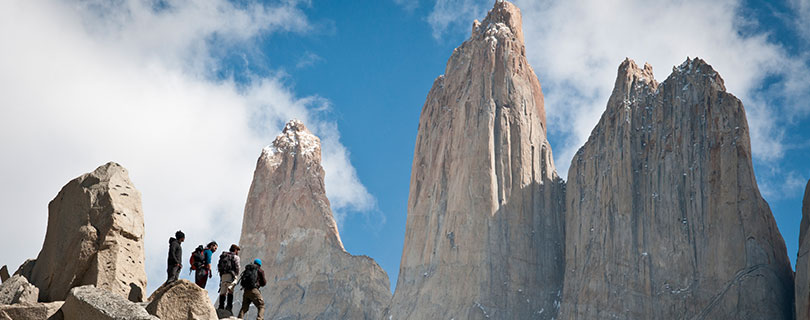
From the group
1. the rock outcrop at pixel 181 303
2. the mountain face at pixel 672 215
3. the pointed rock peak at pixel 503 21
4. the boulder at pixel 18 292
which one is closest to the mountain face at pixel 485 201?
the pointed rock peak at pixel 503 21

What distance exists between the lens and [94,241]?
20.5m

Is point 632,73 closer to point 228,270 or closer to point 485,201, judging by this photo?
point 485,201

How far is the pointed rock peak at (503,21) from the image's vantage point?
266 ft

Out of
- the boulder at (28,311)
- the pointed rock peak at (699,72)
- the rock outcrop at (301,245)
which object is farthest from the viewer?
the rock outcrop at (301,245)

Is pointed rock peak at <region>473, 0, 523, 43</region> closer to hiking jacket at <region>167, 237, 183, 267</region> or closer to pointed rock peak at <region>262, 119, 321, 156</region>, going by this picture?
pointed rock peak at <region>262, 119, 321, 156</region>

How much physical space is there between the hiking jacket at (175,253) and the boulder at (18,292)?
8.80 feet

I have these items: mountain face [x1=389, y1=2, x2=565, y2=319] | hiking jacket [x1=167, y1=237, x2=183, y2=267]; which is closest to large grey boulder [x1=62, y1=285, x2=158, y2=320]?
hiking jacket [x1=167, y1=237, x2=183, y2=267]

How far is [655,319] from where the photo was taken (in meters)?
60.0

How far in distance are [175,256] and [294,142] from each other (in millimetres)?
79316

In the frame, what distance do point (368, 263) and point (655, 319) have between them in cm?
3610

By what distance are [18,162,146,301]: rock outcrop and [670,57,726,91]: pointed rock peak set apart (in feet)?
163

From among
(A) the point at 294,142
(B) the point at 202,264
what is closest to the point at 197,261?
(B) the point at 202,264

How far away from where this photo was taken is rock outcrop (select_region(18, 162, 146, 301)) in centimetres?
2019

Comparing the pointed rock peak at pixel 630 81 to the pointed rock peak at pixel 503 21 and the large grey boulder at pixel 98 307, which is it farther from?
the large grey boulder at pixel 98 307
